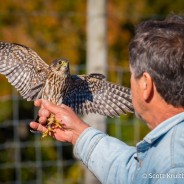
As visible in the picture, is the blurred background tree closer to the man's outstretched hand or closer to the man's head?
the man's outstretched hand

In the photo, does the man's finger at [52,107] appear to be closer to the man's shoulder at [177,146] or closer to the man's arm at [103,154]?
the man's arm at [103,154]

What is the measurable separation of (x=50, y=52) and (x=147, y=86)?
17.3 feet

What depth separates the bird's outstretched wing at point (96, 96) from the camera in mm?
5277

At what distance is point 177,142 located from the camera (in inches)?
122

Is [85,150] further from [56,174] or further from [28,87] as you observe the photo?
[56,174]

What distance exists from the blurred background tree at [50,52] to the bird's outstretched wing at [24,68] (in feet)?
7.08

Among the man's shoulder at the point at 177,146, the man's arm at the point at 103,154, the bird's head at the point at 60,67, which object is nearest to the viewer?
the man's shoulder at the point at 177,146

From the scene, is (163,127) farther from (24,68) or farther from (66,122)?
(24,68)

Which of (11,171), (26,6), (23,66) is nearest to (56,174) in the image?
(11,171)

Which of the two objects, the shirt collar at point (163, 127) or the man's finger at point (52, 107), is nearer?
the shirt collar at point (163, 127)

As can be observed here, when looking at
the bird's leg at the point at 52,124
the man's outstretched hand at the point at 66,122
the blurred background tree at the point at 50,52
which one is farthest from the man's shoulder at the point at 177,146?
the blurred background tree at the point at 50,52

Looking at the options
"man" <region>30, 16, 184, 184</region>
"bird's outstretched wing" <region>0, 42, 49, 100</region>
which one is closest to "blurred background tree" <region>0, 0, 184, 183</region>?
"bird's outstretched wing" <region>0, 42, 49, 100</region>

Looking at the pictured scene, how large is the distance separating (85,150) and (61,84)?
163cm

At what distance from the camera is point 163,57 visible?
315cm
